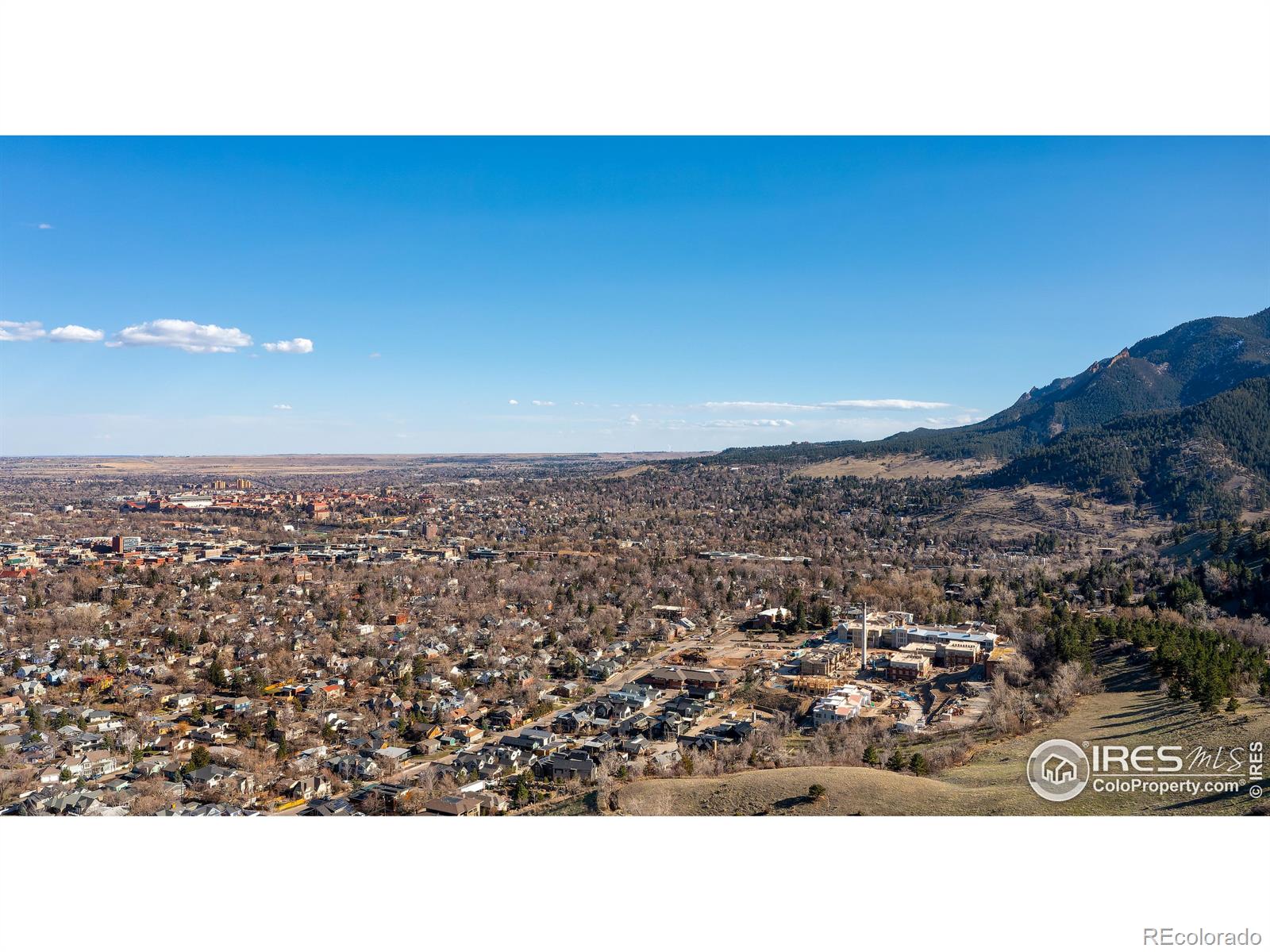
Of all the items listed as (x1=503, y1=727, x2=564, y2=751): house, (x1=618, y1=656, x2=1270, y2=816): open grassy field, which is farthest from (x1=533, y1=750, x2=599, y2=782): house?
(x1=618, y1=656, x2=1270, y2=816): open grassy field

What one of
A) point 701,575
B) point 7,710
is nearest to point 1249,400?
point 701,575

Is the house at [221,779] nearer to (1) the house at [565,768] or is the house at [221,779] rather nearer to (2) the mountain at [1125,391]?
(1) the house at [565,768]

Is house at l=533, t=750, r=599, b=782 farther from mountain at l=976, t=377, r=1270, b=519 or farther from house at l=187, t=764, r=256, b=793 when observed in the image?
mountain at l=976, t=377, r=1270, b=519

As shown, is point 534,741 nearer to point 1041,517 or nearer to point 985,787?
point 985,787

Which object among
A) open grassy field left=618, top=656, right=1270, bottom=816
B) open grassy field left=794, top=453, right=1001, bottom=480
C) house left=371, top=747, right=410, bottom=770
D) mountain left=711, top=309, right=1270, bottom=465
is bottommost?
house left=371, top=747, right=410, bottom=770

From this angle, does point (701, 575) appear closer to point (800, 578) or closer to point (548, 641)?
point (800, 578)

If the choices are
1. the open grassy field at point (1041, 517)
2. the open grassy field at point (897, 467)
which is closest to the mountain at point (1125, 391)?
the open grassy field at point (897, 467)
